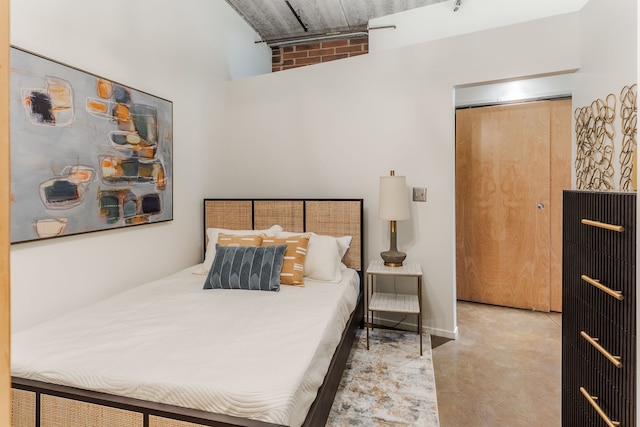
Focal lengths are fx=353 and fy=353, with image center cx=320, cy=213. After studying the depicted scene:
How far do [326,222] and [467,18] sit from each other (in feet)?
7.63

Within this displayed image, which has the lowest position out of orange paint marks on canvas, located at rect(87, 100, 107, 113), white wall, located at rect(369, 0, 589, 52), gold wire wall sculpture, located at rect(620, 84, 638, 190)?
gold wire wall sculpture, located at rect(620, 84, 638, 190)

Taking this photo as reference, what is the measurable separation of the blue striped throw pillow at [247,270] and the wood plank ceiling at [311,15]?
8.44 feet

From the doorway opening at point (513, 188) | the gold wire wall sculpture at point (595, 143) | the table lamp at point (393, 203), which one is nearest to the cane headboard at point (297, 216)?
the table lamp at point (393, 203)

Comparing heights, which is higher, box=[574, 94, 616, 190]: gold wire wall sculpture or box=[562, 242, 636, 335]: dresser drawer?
box=[574, 94, 616, 190]: gold wire wall sculpture

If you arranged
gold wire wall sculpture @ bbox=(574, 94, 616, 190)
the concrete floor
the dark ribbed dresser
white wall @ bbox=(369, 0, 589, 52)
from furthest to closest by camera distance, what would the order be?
white wall @ bbox=(369, 0, 589, 52)
gold wire wall sculpture @ bbox=(574, 94, 616, 190)
the concrete floor
the dark ribbed dresser

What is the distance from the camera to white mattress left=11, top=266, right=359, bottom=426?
125 cm

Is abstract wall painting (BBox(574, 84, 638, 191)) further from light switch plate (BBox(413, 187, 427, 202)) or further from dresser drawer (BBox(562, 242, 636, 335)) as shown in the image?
light switch plate (BBox(413, 187, 427, 202))

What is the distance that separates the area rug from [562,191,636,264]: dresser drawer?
120 centimetres

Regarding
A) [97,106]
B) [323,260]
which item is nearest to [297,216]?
[323,260]

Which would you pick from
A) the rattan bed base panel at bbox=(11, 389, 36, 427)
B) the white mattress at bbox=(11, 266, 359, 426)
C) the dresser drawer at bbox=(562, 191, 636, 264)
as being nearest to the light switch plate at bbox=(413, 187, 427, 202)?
the white mattress at bbox=(11, 266, 359, 426)

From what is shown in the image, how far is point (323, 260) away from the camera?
2.75m

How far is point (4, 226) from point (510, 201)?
4030mm

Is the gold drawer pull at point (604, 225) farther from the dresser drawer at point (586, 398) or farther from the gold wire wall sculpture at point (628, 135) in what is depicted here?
the gold wire wall sculpture at point (628, 135)

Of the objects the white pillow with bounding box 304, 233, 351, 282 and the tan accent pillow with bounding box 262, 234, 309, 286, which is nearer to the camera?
the tan accent pillow with bounding box 262, 234, 309, 286
